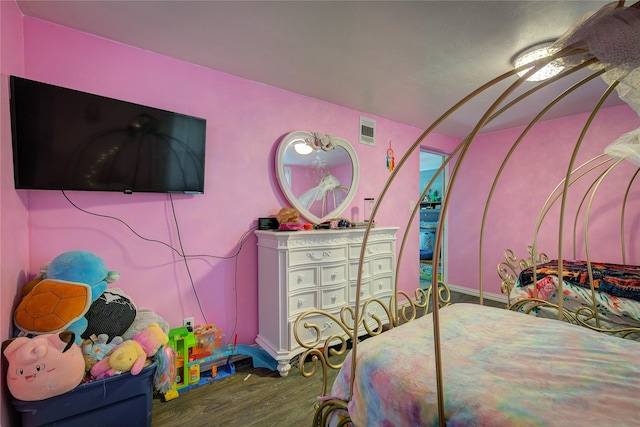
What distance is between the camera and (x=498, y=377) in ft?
2.42

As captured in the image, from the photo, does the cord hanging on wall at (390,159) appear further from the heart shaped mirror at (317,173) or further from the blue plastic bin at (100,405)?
the blue plastic bin at (100,405)

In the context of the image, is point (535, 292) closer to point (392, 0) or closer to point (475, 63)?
point (475, 63)

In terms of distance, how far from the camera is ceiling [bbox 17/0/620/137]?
4.62 ft

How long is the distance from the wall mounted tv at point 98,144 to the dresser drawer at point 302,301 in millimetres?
1018

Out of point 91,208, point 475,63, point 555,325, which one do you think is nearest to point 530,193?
point 475,63

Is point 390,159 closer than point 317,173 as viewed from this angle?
No

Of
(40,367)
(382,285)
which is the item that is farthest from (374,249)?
(40,367)

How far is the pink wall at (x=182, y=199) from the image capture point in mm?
1560

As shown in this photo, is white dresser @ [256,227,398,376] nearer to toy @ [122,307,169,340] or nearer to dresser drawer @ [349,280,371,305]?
dresser drawer @ [349,280,371,305]

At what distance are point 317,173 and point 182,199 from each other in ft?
3.95

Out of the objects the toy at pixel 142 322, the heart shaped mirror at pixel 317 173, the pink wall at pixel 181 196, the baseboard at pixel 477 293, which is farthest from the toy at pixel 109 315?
the baseboard at pixel 477 293

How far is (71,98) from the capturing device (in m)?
1.47

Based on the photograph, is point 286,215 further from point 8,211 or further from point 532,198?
point 532,198

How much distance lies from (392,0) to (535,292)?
6.68 ft
